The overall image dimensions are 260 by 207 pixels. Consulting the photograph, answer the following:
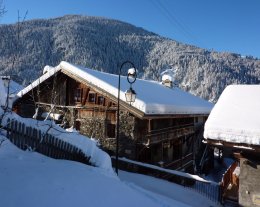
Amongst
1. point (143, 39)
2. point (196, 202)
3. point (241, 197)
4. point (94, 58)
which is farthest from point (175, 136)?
point (143, 39)

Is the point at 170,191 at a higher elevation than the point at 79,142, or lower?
lower

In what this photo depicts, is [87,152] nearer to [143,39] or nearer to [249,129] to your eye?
[249,129]

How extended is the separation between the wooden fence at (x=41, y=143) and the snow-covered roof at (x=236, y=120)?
5383 mm


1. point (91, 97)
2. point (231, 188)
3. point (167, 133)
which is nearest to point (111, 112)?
point (91, 97)

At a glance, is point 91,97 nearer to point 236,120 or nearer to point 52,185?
point 236,120

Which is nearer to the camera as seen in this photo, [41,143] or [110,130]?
[41,143]

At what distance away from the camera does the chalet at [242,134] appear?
25.2 ft

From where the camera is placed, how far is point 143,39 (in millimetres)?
177500

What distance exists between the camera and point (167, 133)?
2136 centimetres

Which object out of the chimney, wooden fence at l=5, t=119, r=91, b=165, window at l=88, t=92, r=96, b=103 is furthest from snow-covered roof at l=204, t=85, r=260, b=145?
the chimney

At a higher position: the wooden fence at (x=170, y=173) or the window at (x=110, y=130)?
the window at (x=110, y=130)

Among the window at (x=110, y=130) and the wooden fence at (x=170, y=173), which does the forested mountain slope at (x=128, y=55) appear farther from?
the wooden fence at (x=170, y=173)

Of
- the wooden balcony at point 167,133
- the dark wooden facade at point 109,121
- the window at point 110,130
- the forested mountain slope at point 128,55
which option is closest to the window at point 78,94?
the dark wooden facade at point 109,121

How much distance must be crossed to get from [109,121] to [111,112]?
25.2 inches
